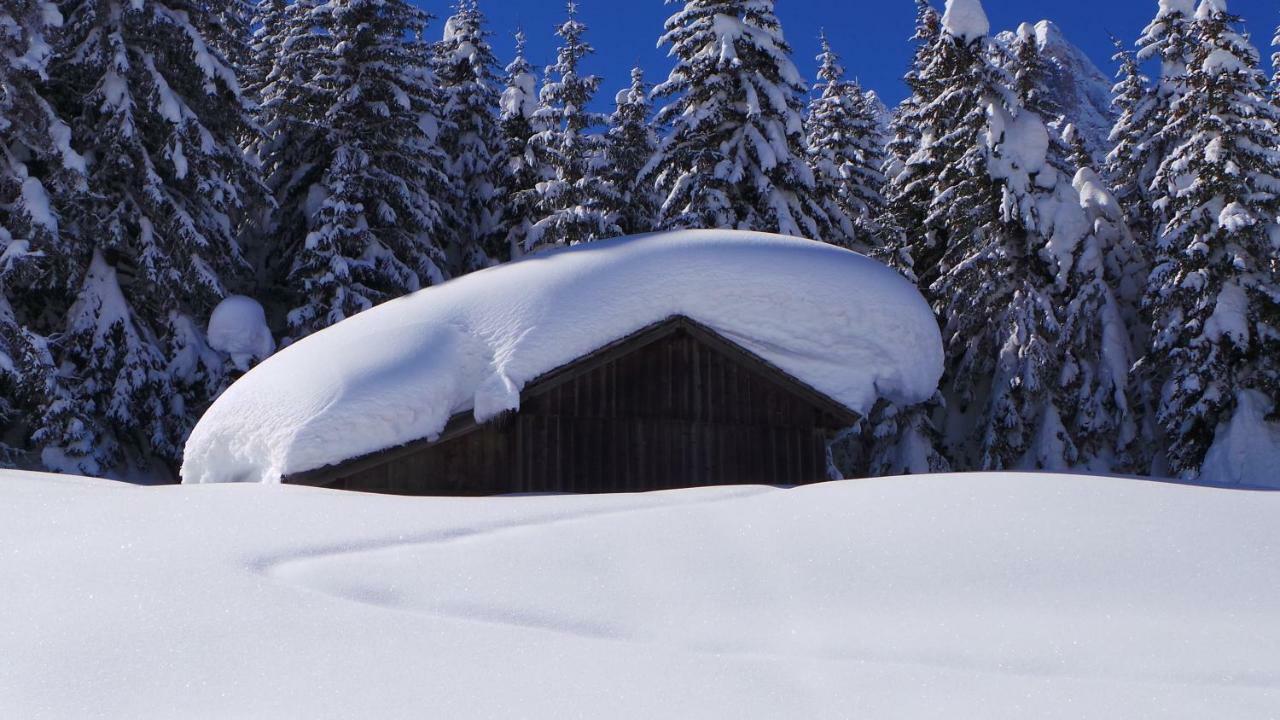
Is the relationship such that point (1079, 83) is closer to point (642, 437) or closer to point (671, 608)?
point (642, 437)

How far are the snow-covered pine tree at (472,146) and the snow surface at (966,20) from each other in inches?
476

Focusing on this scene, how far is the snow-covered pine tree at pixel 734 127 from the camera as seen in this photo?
66.8ft

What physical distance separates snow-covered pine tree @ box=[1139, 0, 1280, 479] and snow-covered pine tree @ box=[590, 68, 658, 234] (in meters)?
12.0

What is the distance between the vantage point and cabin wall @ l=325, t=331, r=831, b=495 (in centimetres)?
1213

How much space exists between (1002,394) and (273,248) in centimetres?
1770

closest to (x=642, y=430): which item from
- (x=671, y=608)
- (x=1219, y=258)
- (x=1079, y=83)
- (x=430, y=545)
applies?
(x=430, y=545)

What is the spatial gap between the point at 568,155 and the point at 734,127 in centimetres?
503

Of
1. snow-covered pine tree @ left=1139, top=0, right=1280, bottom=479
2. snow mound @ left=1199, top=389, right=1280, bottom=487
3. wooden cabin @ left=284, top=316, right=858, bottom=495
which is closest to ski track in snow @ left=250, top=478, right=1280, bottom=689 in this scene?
wooden cabin @ left=284, top=316, right=858, bottom=495

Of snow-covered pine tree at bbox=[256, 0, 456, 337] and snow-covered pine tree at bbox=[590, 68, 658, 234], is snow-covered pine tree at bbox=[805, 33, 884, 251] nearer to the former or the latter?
snow-covered pine tree at bbox=[590, 68, 658, 234]

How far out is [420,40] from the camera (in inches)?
1082

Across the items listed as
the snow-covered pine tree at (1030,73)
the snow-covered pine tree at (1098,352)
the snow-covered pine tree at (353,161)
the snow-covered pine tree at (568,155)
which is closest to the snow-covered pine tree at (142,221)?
the snow-covered pine tree at (353,161)

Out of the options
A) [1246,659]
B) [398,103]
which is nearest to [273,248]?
[398,103]

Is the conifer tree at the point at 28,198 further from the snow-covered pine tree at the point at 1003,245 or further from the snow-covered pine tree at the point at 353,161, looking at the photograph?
the snow-covered pine tree at the point at 1003,245

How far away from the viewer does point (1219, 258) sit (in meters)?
21.0
